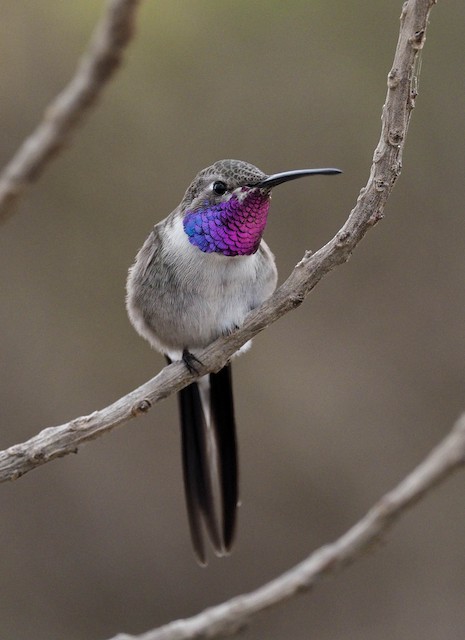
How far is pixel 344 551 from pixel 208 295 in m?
1.49

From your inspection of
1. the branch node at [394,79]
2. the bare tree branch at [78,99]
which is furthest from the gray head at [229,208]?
the bare tree branch at [78,99]

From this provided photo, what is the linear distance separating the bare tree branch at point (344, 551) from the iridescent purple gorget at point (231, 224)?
3.97 ft

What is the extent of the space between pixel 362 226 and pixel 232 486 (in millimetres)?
1360

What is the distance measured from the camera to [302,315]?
15.3ft

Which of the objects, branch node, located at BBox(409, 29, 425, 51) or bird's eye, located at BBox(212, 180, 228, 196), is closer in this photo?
branch node, located at BBox(409, 29, 425, 51)

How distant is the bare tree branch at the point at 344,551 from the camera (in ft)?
2.91

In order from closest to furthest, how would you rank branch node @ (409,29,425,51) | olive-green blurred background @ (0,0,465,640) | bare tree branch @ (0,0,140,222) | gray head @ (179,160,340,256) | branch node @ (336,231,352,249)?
1. bare tree branch @ (0,0,140,222)
2. branch node @ (409,29,425,51)
3. branch node @ (336,231,352,249)
4. gray head @ (179,160,340,256)
5. olive-green blurred background @ (0,0,465,640)

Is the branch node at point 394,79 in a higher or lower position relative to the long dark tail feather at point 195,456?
lower

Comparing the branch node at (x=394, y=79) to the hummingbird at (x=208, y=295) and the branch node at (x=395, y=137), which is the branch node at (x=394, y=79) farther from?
the hummingbird at (x=208, y=295)

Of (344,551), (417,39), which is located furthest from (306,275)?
(344,551)

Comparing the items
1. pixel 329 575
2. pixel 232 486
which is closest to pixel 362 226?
pixel 329 575

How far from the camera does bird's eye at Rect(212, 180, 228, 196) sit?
7.61ft

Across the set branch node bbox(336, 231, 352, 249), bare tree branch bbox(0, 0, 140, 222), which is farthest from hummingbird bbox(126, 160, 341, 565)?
bare tree branch bbox(0, 0, 140, 222)

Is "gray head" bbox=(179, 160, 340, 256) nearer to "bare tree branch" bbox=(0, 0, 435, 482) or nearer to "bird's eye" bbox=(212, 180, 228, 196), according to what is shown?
"bird's eye" bbox=(212, 180, 228, 196)
